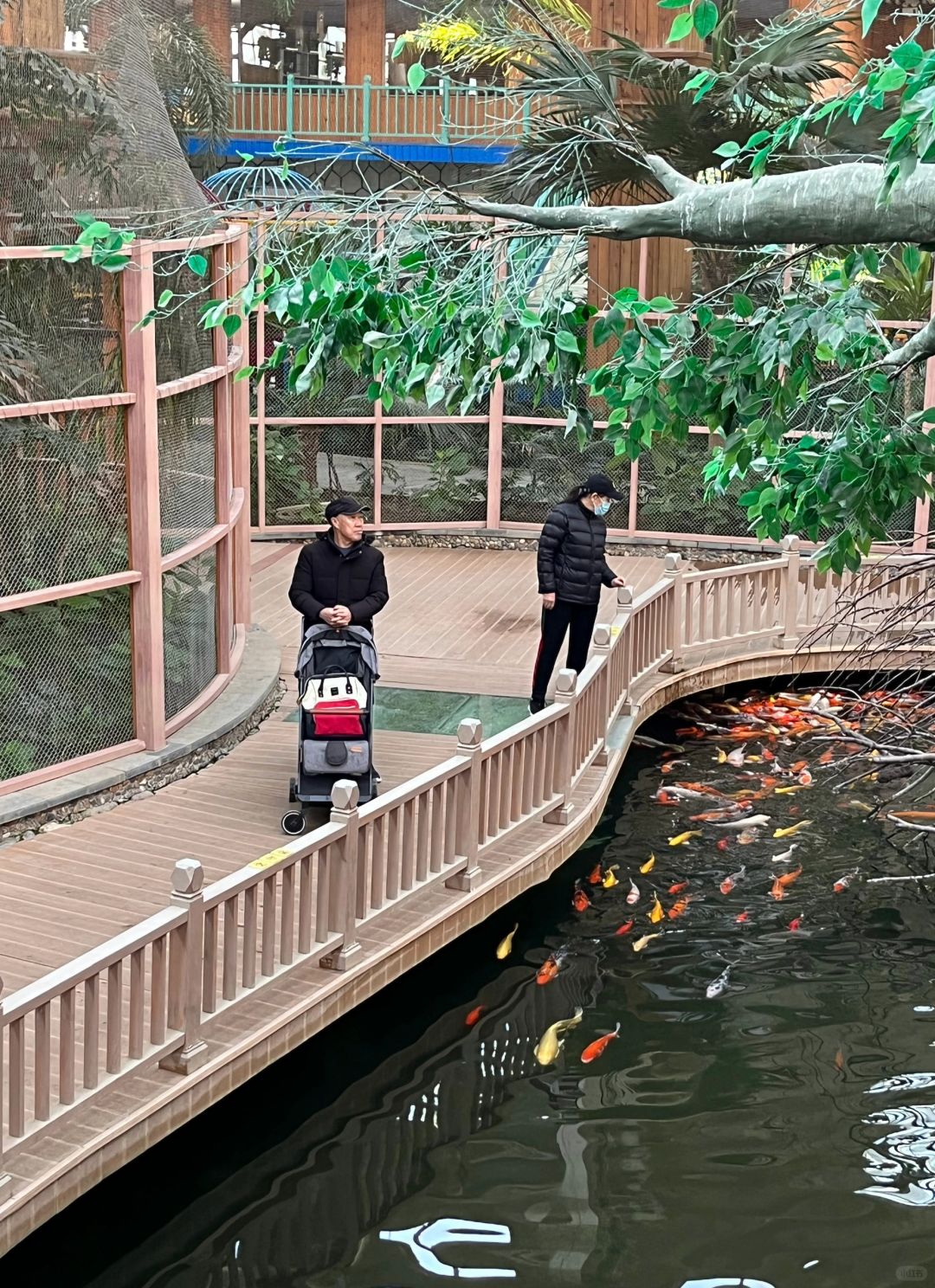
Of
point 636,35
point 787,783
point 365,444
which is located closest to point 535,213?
point 787,783

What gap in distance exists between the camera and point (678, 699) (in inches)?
548

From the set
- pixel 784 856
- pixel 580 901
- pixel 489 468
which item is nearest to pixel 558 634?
pixel 784 856

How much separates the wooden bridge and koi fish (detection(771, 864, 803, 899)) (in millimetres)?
1209

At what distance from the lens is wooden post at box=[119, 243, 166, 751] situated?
391 inches

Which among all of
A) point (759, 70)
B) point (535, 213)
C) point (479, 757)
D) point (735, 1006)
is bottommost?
point (735, 1006)

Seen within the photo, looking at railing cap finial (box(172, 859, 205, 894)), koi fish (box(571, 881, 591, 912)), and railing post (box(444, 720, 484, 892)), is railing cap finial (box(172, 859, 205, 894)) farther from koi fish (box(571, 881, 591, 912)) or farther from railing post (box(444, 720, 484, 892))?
koi fish (box(571, 881, 591, 912))

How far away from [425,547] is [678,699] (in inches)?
211

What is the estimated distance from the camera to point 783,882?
34.2 ft

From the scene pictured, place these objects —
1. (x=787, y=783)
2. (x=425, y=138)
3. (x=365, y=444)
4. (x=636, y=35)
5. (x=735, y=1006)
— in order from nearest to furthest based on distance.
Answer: (x=735, y=1006) → (x=787, y=783) → (x=365, y=444) → (x=636, y=35) → (x=425, y=138)

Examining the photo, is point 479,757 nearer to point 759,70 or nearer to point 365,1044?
point 365,1044

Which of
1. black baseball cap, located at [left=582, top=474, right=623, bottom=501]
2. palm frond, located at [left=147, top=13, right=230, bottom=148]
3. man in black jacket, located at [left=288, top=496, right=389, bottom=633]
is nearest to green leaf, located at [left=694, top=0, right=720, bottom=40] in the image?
man in black jacket, located at [left=288, top=496, right=389, bottom=633]

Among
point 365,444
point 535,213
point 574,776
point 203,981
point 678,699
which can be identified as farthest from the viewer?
point 365,444

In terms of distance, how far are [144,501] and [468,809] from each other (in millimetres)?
3033

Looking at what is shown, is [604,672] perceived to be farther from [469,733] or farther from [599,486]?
[469,733]
